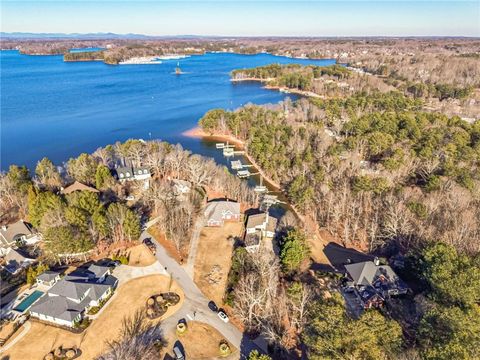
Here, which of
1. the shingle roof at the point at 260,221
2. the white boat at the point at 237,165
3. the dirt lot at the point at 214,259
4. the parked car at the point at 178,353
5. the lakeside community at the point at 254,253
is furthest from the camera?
the white boat at the point at 237,165

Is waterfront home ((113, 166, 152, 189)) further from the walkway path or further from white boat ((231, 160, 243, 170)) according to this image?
white boat ((231, 160, 243, 170))

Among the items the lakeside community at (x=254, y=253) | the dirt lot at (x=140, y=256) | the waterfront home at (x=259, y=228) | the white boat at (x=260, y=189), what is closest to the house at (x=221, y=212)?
the lakeside community at (x=254, y=253)

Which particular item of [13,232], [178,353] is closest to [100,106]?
[13,232]

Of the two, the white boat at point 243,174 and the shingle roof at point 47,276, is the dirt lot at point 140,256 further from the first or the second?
the white boat at point 243,174

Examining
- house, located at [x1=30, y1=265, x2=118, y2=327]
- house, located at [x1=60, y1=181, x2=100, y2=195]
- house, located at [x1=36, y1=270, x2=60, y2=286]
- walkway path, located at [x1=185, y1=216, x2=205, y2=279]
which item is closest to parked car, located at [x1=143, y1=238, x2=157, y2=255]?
walkway path, located at [x1=185, y1=216, x2=205, y2=279]

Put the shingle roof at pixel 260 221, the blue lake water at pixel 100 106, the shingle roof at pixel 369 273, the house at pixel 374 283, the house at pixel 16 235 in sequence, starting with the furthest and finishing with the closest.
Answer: the blue lake water at pixel 100 106, the shingle roof at pixel 260 221, the house at pixel 16 235, the shingle roof at pixel 369 273, the house at pixel 374 283
